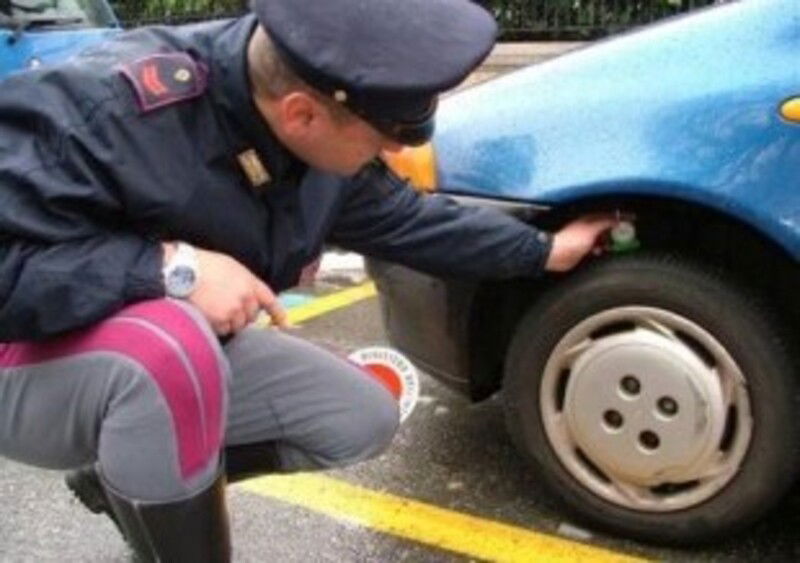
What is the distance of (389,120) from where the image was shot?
1665mm

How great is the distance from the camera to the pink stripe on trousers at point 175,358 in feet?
5.73

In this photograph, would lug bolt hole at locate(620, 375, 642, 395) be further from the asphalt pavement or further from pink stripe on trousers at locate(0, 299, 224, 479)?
pink stripe on trousers at locate(0, 299, 224, 479)

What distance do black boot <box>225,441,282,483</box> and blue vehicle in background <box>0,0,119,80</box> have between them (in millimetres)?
4699

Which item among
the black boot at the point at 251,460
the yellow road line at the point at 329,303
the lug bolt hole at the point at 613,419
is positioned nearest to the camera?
the black boot at the point at 251,460

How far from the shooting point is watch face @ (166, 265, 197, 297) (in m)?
1.77

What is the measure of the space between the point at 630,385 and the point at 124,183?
3.61 ft

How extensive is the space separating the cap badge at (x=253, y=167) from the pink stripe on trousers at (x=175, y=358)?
0.78ft

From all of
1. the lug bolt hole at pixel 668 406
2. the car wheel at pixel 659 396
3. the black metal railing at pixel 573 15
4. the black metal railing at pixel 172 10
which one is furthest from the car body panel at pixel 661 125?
the black metal railing at pixel 172 10

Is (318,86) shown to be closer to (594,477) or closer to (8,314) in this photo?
(8,314)

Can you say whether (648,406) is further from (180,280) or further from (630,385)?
(180,280)

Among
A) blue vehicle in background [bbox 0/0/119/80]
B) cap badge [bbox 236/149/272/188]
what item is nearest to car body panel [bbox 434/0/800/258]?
cap badge [bbox 236/149/272/188]

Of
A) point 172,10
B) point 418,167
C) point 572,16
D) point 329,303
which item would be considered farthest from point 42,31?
point 418,167

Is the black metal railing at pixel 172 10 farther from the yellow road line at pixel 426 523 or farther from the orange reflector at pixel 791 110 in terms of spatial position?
the orange reflector at pixel 791 110

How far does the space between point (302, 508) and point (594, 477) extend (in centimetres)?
70
